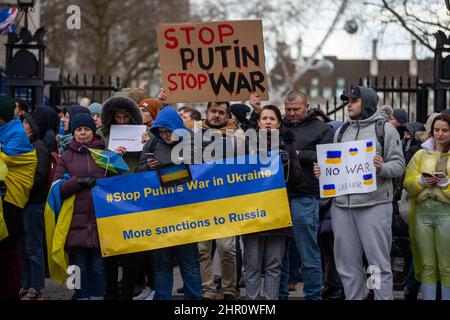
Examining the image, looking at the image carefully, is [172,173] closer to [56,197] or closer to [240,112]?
[56,197]

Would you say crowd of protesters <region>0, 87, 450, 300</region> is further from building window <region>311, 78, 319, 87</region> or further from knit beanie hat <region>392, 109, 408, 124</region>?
building window <region>311, 78, 319, 87</region>

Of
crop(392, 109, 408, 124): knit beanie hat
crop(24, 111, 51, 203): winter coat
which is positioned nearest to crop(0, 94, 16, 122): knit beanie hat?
crop(24, 111, 51, 203): winter coat

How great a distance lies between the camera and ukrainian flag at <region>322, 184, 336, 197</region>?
9646 mm

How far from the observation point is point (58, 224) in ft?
31.4

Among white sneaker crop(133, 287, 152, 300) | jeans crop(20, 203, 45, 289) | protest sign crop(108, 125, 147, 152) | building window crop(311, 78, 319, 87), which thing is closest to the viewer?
protest sign crop(108, 125, 147, 152)

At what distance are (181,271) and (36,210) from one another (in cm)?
243

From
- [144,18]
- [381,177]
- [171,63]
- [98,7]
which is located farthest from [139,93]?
[144,18]

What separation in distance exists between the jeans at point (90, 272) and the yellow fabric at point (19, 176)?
29.0 inches

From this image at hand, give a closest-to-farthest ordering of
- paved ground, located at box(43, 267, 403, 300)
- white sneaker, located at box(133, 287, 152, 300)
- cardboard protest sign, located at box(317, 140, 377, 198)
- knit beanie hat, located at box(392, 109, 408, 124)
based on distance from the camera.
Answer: cardboard protest sign, located at box(317, 140, 377, 198) < white sneaker, located at box(133, 287, 152, 300) < paved ground, located at box(43, 267, 403, 300) < knit beanie hat, located at box(392, 109, 408, 124)

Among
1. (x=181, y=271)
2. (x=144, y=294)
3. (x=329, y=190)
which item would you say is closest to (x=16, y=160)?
(x=181, y=271)

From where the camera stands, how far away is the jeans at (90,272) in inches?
378

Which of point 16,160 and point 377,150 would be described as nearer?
point 377,150

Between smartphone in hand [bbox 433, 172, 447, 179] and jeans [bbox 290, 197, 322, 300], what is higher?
smartphone in hand [bbox 433, 172, 447, 179]

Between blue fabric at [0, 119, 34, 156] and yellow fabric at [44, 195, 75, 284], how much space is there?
0.59 metres
